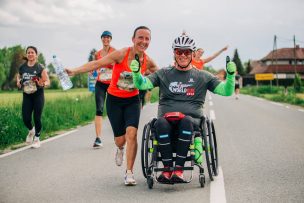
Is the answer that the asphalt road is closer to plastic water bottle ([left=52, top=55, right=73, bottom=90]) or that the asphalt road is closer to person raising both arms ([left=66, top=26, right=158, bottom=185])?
person raising both arms ([left=66, top=26, right=158, bottom=185])

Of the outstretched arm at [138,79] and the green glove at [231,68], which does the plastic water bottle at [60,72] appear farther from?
the green glove at [231,68]

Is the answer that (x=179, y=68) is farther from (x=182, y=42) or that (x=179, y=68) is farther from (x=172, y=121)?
(x=172, y=121)

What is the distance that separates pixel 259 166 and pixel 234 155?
1.06 metres

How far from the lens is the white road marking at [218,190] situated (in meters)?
4.57

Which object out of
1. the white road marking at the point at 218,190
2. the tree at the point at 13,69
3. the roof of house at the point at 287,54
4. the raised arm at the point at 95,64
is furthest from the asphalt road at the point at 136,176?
the roof of house at the point at 287,54

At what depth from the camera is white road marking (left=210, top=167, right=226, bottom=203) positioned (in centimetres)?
457

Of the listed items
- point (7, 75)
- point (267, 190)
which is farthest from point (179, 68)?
point (7, 75)

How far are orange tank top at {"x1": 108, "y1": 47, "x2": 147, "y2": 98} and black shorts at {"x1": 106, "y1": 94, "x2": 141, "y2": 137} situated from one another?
0.22 ft

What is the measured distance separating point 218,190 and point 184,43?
5.53 feet

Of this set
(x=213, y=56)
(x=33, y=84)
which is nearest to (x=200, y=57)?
(x=213, y=56)

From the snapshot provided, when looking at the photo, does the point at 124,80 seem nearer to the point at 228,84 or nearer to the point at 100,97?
the point at 228,84

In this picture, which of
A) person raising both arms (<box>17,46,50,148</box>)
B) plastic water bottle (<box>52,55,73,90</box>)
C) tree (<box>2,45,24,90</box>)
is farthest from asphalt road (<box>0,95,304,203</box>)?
tree (<box>2,45,24,90</box>)

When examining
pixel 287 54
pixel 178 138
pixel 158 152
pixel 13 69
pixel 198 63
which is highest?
pixel 287 54

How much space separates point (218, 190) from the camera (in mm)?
4969
